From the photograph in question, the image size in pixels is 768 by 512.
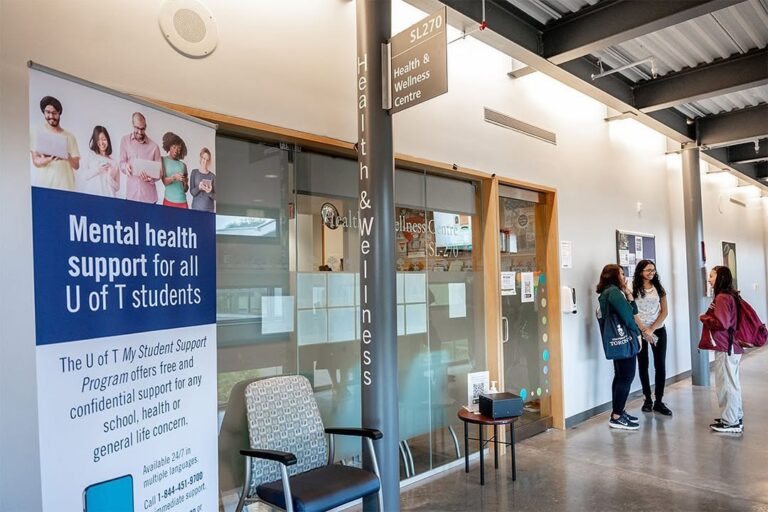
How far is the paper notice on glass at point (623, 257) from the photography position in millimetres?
6039

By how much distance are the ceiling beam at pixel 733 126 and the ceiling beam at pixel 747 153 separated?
172cm

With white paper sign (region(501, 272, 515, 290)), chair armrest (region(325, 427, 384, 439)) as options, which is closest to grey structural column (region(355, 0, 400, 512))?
chair armrest (region(325, 427, 384, 439))

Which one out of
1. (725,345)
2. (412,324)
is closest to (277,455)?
(412,324)

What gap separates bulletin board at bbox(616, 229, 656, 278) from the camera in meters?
6.04

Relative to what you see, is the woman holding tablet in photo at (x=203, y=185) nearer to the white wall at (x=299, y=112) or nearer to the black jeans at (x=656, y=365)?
the white wall at (x=299, y=112)

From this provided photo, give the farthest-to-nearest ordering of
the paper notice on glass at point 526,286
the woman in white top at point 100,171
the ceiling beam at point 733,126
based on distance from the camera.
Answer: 1. the ceiling beam at point 733,126
2. the paper notice on glass at point 526,286
3. the woman in white top at point 100,171

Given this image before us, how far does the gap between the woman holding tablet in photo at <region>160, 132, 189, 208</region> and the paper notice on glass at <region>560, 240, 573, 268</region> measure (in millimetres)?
3961

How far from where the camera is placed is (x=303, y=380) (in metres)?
2.87

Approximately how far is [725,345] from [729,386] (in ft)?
1.31

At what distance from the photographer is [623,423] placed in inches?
194

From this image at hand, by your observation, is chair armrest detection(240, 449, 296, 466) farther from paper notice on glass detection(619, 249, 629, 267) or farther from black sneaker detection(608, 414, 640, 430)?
paper notice on glass detection(619, 249, 629, 267)

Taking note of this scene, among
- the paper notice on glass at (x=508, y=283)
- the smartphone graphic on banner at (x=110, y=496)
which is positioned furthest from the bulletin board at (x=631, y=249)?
the smartphone graphic on banner at (x=110, y=496)

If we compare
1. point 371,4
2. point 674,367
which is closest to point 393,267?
point 371,4

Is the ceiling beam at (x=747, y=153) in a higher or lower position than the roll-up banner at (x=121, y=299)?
higher
